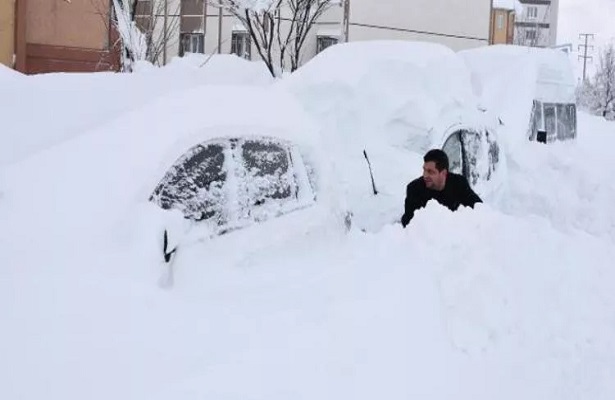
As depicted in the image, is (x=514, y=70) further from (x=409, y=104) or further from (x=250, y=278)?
(x=250, y=278)

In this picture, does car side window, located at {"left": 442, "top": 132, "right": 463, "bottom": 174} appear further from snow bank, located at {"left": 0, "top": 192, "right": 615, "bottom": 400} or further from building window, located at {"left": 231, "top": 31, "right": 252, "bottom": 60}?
building window, located at {"left": 231, "top": 31, "right": 252, "bottom": 60}

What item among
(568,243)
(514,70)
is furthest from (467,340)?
(514,70)

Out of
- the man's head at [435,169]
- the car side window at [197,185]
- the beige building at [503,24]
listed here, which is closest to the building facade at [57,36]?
the man's head at [435,169]

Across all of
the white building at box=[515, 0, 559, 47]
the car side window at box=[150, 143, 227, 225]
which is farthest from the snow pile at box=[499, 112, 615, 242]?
the white building at box=[515, 0, 559, 47]

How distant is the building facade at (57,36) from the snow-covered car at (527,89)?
7262mm

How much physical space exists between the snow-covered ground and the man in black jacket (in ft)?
2.47

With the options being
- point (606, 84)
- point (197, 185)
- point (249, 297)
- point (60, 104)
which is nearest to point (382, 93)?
point (60, 104)

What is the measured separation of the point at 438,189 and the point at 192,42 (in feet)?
99.3

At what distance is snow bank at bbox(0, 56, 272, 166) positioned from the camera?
4.71 m

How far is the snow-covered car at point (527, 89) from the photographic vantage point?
18.4 m

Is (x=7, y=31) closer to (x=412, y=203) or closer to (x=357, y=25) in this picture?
(x=412, y=203)

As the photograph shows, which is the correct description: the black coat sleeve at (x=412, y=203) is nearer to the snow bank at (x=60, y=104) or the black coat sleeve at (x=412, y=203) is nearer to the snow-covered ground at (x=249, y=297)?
the snow-covered ground at (x=249, y=297)

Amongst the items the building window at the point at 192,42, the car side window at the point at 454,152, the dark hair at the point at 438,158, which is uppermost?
the building window at the point at 192,42

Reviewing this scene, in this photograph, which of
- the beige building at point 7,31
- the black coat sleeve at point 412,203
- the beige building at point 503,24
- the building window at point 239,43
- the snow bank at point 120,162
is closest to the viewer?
the snow bank at point 120,162
